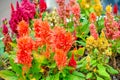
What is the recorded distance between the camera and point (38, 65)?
3000mm

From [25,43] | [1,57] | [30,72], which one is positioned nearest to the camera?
[25,43]

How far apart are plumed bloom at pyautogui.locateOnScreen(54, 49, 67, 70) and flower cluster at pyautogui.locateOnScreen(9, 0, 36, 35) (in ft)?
1.96

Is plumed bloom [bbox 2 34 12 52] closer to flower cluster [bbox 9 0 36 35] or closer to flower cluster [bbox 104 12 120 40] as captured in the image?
flower cluster [bbox 9 0 36 35]

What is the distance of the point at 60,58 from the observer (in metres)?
2.83

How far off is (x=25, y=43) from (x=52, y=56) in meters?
0.29

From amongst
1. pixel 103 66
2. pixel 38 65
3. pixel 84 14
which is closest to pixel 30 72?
pixel 38 65

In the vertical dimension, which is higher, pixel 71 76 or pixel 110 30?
pixel 110 30

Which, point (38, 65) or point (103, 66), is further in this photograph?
point (103, 66)

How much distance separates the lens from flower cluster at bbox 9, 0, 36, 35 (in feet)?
11.0

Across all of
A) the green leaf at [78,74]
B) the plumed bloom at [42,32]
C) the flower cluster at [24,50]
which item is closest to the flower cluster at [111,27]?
the green leaf at [78,74]

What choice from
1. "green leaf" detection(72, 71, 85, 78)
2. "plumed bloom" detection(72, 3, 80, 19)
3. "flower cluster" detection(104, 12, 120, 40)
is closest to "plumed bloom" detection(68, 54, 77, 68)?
"green leaf" detection(72, 71, 85, 78)

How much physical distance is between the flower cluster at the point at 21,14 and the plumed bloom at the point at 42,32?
39 cm

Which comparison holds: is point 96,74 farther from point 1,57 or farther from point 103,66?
point 1,57

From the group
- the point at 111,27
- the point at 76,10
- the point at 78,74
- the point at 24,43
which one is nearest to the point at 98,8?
the point at 76,10
